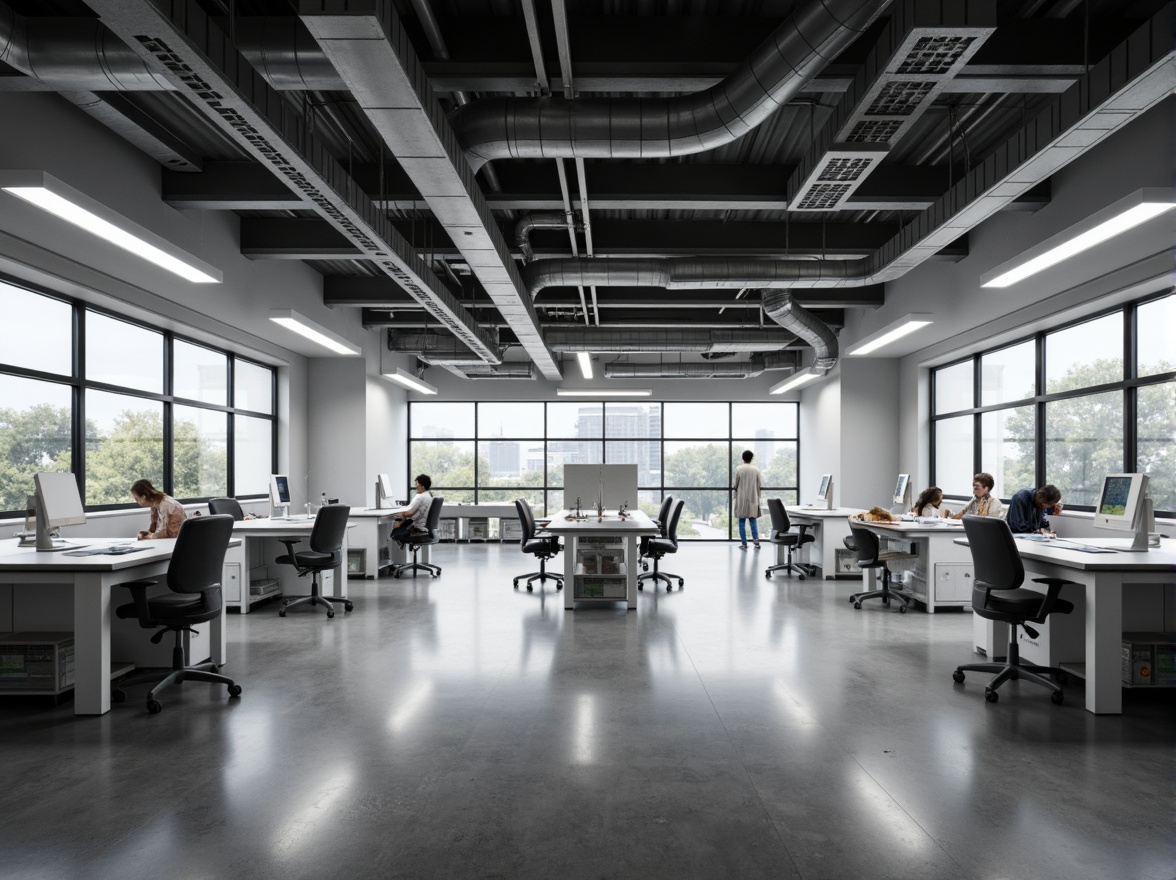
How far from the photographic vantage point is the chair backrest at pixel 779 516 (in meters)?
9.15

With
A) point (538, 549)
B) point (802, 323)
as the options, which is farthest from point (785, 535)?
point (538, 549)

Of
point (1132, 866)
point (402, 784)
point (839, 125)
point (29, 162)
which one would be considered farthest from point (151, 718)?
point (839, 125)

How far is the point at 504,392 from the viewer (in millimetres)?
14219

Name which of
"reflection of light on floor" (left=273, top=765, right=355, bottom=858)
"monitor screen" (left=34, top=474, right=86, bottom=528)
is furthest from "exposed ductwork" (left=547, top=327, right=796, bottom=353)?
"reflection of light on floor" (left=273, top=765, right=355, bottom=858)

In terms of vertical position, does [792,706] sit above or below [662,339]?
below

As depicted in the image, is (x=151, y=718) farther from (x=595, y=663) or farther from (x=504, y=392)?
(x=504, y=392)

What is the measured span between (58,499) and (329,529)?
224 centimetres

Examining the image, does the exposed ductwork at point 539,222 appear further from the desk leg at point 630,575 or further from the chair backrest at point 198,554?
the chair backrest at point 198,554

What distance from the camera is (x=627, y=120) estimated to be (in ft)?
12.7

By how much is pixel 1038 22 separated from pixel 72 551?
20.4 ft

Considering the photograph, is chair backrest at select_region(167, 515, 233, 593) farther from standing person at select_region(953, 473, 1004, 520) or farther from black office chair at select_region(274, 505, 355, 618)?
standing person at select_region(953, 473, 1004, 520)

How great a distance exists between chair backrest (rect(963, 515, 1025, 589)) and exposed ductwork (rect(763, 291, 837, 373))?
13.2 ft

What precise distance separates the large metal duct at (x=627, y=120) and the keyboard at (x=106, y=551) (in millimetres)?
3124

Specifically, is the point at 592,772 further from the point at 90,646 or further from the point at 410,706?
the point at 90,646
